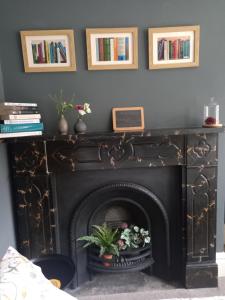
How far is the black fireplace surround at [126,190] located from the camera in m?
1.81

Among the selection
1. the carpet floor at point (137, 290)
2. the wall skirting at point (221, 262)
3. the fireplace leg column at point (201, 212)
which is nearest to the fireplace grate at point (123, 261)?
the carpet floor at point (137, 290)

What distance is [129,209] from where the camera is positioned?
2188mm

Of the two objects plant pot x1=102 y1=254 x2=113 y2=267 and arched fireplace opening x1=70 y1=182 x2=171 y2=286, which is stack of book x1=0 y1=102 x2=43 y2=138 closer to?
arched fireplace opening x1=70 y1=182 x2=171 y2=286

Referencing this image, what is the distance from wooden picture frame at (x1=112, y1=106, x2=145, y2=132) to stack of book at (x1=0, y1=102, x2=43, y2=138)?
531mm

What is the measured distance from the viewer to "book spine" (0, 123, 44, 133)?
63.6 inches

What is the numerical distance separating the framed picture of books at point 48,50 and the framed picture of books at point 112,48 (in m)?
0.14

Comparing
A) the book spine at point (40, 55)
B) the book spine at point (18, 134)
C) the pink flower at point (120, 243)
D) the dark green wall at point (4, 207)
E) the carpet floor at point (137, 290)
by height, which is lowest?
the carpet floor at point (137, 290)

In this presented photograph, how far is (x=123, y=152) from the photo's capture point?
6.00 ft

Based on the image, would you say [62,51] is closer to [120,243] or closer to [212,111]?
[212,111]

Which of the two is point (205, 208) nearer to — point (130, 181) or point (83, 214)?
point (130, 181)

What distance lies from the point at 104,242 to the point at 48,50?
148cm

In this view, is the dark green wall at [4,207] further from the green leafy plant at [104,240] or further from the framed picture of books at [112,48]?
the framed picture of books at [112,48]

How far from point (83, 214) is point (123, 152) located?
622 millimetres

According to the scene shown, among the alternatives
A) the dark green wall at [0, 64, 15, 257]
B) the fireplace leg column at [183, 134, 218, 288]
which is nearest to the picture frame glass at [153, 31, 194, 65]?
the fireplace leg column at [183, 134, 218, 288]
